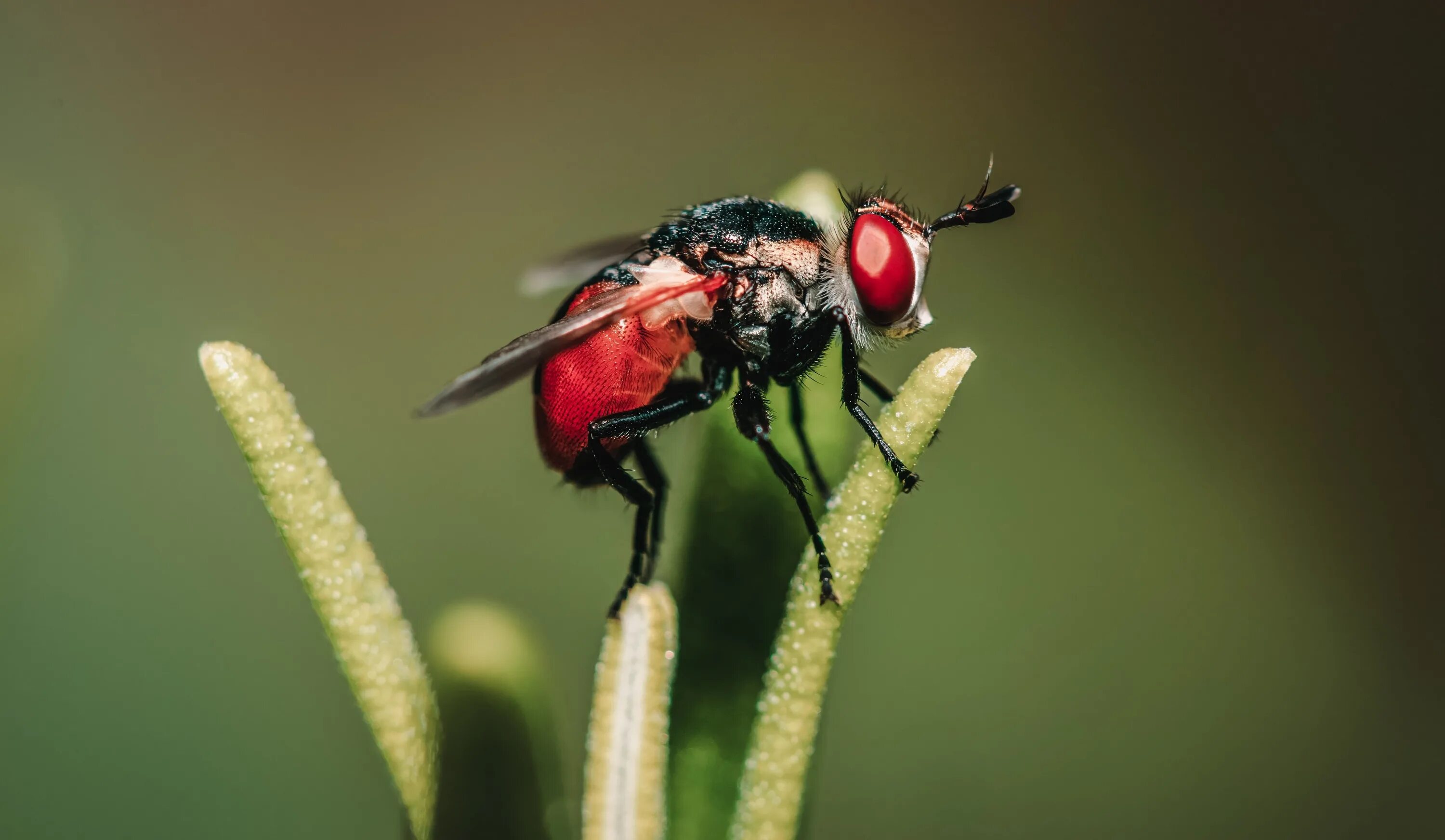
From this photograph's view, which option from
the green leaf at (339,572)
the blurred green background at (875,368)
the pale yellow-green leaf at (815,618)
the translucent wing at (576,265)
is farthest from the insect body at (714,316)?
the green leaf at (339,572)

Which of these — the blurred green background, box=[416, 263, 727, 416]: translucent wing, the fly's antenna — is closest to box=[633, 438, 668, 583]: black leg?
the blurred green background

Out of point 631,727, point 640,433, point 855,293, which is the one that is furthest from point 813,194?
point 631,727

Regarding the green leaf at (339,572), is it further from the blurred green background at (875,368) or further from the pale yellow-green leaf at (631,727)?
the blurred green background at (875,368)

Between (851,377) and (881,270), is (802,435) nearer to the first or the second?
(851,377)

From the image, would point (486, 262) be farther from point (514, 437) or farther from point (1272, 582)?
point (1272, 582)

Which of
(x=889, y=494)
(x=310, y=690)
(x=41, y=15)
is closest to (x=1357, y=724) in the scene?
(x=889, y=494)

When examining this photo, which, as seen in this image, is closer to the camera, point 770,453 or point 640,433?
point 770,453

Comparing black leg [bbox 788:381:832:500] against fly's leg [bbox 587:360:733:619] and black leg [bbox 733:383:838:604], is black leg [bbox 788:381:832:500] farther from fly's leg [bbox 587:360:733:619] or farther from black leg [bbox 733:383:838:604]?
fly's leg [bbox 587:360:733:619]
